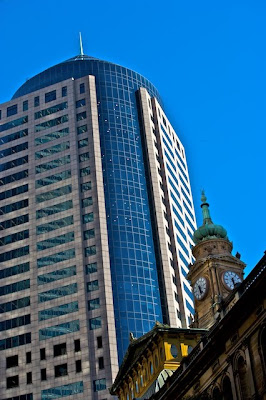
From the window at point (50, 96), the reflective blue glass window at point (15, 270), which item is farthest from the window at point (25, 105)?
the reflective blue glass window at point (15, 270)

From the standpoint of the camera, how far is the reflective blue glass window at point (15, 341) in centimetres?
11988

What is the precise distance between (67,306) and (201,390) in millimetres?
68421

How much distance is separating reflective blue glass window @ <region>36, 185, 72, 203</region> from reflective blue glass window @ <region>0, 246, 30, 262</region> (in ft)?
29.2

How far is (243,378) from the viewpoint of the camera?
153ft

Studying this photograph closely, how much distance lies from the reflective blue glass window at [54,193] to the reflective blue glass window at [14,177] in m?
6.29

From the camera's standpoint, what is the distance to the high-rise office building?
11575 cm

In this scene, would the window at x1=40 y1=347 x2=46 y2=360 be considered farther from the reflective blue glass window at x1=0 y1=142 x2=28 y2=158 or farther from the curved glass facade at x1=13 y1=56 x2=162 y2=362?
the reflective blue glass window at x1=0 y1=142 x2=28 y2=158

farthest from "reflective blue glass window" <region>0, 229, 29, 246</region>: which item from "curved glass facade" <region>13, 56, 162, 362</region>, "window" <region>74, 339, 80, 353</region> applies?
"window" <region>74, 339, 80, 353</region>

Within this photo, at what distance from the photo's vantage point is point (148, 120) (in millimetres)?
142250

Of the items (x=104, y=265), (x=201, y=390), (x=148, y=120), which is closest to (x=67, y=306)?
(x=104, y=265)

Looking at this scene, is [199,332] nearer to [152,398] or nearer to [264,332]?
[152,398]

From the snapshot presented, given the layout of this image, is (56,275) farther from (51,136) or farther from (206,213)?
(206,213)

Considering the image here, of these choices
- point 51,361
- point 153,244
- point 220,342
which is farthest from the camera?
point 153,244

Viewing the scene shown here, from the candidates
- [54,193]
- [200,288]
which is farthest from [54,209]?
[200,288]
